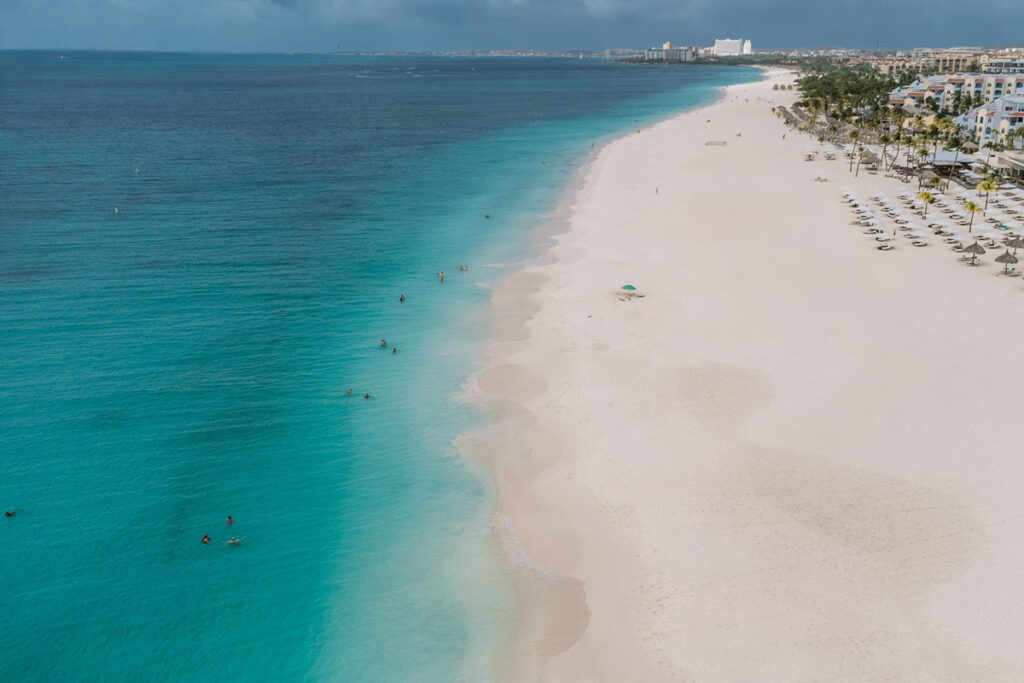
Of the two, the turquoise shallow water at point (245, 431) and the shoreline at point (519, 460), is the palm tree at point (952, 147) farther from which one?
the shoreline at point (519, 460)

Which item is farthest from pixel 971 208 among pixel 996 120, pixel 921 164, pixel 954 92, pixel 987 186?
pixel 954 92

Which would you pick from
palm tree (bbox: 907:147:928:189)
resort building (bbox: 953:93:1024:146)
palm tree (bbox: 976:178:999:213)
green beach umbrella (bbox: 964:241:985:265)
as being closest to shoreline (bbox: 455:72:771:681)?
green beach umbrella (bbox: 964:241:985:265)

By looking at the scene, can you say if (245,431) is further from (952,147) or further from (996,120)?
(996,120)

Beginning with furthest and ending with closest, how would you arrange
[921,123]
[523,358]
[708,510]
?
[921,123], [523,358], [708,510]

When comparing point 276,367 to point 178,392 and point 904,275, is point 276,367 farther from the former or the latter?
point 904,275

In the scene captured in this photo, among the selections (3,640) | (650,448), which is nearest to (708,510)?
(650,448)

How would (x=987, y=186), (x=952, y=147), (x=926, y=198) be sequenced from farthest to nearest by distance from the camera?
(x=952, y=147), (x=926, y=198), (x=987, y=186)

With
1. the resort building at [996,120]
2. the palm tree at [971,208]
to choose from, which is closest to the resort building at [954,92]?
the resort building at [996,120]
